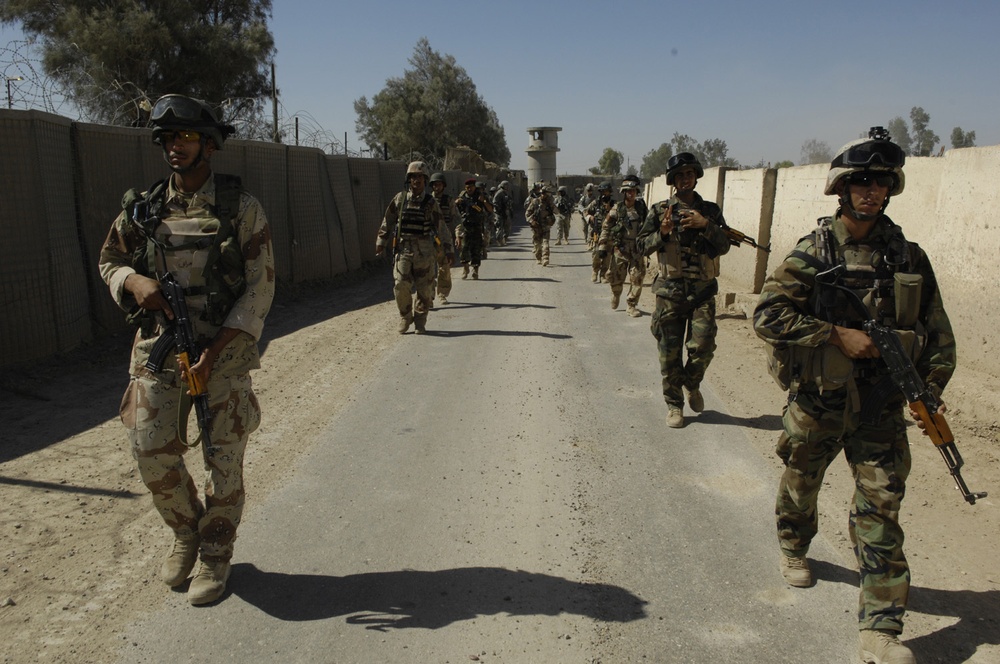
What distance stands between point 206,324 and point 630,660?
2.17 meters

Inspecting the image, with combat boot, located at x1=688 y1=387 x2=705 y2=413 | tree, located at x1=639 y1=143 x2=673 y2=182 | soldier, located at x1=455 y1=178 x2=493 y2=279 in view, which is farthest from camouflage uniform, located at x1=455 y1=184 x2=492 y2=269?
tree, located at x1=639 y1=143 x2=673 y2=182

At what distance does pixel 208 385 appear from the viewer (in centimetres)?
314

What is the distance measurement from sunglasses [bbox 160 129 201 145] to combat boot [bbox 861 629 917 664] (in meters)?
3.29

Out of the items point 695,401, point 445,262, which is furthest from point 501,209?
point 695,401

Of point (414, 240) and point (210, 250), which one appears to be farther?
point (414, 240)

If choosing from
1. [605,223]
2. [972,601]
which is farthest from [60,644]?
[605,223]

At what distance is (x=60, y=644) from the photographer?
2.89 m

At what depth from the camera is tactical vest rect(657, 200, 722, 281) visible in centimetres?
554

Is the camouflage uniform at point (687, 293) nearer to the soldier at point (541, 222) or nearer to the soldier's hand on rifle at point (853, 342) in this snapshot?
the soldier's hand on rifle at point (853, 342)

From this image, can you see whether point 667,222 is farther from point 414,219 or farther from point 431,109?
point 431,109

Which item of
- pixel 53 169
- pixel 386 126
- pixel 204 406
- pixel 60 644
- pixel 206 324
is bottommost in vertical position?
pixel 60 644

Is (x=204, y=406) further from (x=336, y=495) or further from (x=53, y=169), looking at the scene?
(x=53, y=169)

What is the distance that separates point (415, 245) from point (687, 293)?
3999 millimetres

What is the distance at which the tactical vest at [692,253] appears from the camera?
18.2ft
